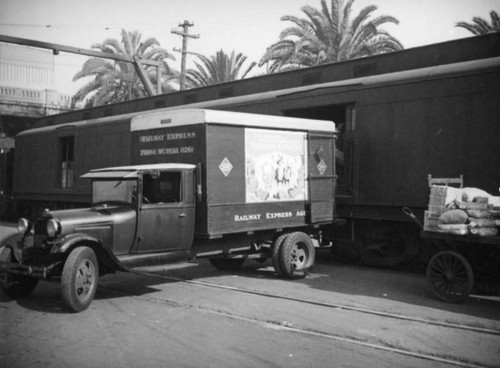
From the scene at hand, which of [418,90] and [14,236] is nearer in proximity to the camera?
[14,236]

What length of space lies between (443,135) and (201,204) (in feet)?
15.1

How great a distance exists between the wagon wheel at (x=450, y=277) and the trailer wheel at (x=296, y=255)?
7.82 feet

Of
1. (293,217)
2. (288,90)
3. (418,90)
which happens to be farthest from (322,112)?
(293,217)

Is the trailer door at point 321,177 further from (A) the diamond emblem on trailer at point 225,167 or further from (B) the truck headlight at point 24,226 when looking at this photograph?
(B) the truck headlight at point 24,226

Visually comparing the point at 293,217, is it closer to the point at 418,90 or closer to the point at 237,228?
the point at 237,228

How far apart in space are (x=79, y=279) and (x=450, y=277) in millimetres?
5011

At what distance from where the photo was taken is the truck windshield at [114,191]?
7414mm

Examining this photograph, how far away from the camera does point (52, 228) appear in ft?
21.4

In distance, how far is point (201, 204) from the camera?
7980 millimetres

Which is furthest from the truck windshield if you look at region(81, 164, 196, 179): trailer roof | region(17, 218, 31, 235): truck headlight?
region(17, 218, 31, 235): truck headlight

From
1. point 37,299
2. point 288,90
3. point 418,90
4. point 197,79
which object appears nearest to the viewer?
point 37,299

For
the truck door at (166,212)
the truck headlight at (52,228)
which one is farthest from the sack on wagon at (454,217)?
the truck headlight at (52,228)

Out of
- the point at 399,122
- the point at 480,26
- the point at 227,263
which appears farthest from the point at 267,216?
the point at 480,26

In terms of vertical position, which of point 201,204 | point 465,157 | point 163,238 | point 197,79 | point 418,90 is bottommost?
point 163,238
